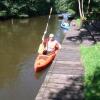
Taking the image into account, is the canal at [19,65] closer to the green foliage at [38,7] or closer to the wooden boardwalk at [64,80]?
the wooden boardwalk at [64,80]

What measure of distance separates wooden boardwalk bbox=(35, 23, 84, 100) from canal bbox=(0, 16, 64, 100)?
120cm

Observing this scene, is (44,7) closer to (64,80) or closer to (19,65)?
(19,65)

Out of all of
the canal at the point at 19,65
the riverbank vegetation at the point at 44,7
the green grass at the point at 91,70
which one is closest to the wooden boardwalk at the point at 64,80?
the green grass at the point at 91,70

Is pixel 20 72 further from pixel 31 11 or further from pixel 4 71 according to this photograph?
pixel 31 11

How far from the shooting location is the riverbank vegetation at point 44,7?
34344 millimetres

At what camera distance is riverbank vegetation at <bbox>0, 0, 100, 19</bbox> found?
34344 mm

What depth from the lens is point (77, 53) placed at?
1628 cm

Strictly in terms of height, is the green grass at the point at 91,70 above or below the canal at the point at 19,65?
above

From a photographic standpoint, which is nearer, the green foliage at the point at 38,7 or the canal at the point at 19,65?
the canal at the point at 19,65

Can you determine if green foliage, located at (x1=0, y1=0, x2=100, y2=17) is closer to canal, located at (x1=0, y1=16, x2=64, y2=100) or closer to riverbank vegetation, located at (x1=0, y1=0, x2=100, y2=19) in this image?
riverbank vegetation, located at (x1=0, y1=0, x2=100, y2=19)

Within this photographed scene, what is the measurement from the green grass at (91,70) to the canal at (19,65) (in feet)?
7.29

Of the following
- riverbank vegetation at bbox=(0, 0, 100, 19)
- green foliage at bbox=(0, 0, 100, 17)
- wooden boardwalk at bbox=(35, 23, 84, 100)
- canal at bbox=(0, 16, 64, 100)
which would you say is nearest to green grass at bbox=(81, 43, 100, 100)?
wooden boardwalk at bbox=(35, 23, 84, 100)

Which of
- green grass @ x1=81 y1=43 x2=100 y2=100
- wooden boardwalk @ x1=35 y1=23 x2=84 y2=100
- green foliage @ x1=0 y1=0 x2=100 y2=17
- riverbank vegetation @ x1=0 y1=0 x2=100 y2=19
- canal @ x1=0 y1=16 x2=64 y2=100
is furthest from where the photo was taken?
green foliage @ x1=0 y1=0 x2=100 y2=17

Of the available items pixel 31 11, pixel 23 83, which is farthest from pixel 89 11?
pixel 23 83
